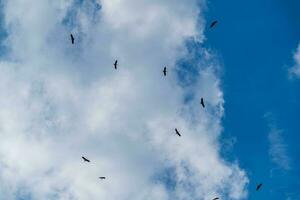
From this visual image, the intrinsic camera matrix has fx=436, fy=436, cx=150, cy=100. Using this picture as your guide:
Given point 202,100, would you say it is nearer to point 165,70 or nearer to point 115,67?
point 165,70

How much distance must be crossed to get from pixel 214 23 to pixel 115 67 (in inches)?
678

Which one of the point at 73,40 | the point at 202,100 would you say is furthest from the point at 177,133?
the point at 73,40

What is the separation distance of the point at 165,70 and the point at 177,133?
1032 centimetres

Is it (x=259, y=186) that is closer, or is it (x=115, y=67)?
(x=115, y=67)

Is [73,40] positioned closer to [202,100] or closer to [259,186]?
[202,100]

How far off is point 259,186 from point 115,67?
3185 cm

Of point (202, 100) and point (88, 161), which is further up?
point (202, 100)

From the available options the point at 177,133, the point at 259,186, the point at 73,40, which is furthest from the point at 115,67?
the point at 259,186

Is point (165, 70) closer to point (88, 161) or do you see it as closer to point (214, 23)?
point (214, 23)

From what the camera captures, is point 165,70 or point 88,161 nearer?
point 165,70

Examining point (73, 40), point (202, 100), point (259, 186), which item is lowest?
point (259, 186)

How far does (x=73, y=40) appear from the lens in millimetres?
70062

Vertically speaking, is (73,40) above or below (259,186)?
above

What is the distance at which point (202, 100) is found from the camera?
6956 centimetres
